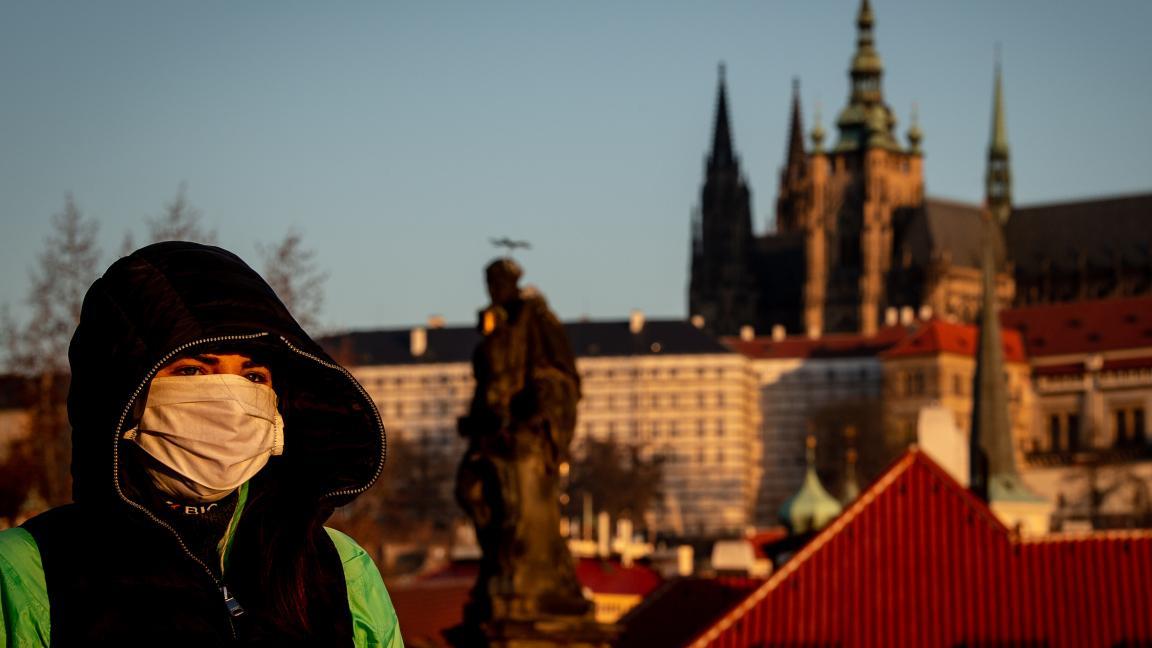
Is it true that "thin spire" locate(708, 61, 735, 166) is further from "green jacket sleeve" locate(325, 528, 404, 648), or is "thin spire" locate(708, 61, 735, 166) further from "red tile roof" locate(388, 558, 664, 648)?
"green jacket sleeve" locate(325, 528, 404, 648)

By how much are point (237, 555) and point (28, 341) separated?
3593cm

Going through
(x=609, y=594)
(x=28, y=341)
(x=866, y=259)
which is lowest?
(x=609, y=594)

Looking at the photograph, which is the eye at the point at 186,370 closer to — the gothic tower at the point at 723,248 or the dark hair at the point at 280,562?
the dark hair at the point at 280,562

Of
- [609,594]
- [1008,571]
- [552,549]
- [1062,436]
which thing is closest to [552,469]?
[552,549]

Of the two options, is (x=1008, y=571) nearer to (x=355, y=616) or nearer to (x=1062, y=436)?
(x=355, y=616)

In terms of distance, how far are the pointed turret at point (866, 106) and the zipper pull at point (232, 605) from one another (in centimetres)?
18513

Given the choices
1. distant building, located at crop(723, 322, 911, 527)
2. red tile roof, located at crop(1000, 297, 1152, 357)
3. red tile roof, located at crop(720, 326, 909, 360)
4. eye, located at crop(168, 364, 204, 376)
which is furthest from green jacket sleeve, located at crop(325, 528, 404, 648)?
red tile roof, located at crop(720, 326, 909, 360)

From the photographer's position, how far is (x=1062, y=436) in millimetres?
164375

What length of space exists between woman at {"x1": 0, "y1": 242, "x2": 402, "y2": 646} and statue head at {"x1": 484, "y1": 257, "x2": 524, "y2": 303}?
7.88 meters

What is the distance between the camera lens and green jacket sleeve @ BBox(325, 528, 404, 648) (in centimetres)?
430

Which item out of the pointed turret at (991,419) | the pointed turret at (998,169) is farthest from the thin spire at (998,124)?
the pointed turret at (991,419)

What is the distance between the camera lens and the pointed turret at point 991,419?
6725 cm

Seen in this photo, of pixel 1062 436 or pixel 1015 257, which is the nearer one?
pixel 1062 436

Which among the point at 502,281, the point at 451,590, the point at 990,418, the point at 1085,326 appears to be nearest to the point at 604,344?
the point at 1085,326
